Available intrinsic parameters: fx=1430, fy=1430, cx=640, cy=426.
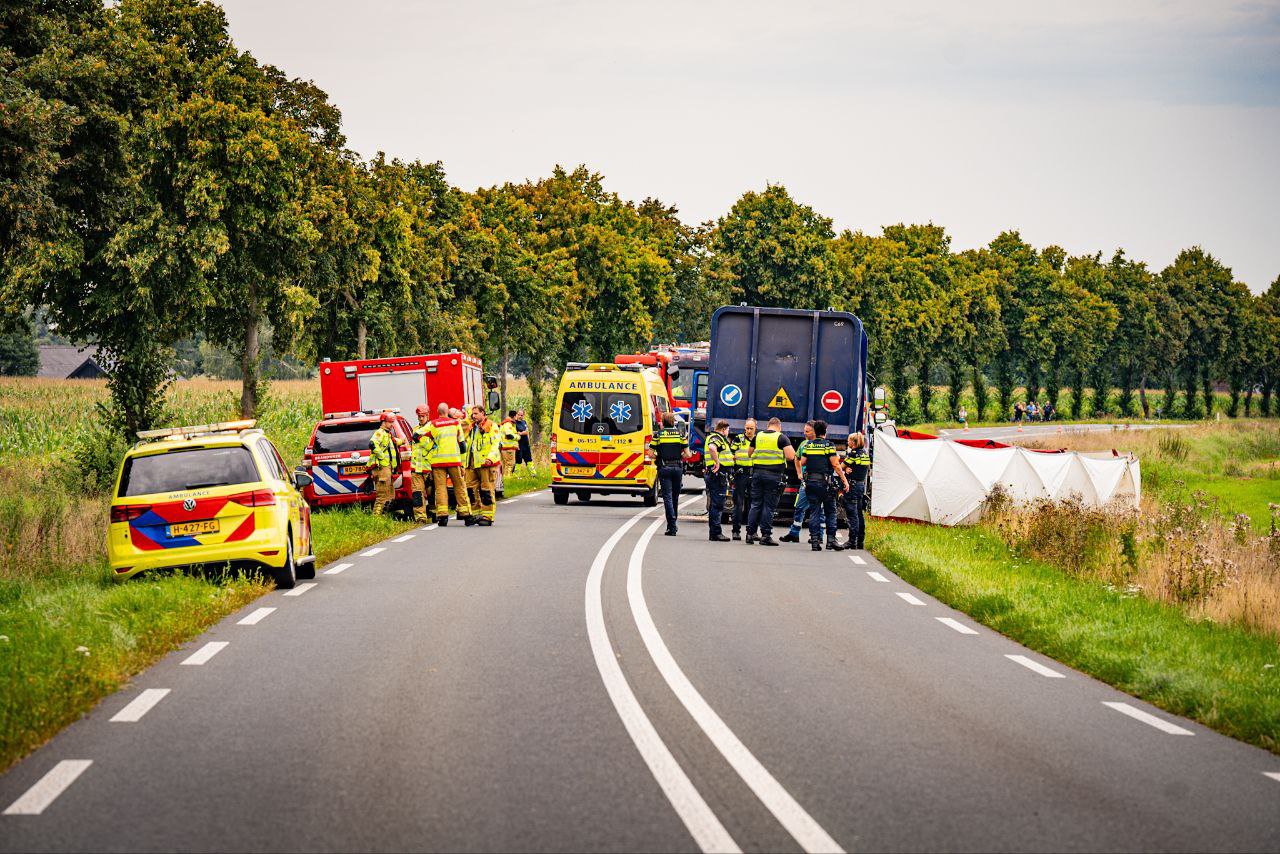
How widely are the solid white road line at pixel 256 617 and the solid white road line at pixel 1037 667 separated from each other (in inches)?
243

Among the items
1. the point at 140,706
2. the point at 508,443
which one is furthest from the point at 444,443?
the point at 140,706

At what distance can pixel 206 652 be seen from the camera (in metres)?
10.4

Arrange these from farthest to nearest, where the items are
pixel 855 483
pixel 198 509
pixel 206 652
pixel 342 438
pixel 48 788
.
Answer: pixel 342 438, pixel 855 483, pixel 198 509, pixel 206 652, pixel 48 788

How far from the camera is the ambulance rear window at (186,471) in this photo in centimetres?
1367

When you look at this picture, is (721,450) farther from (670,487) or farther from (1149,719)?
(1149,719)

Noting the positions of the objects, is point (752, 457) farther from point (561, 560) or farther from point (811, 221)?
point (811, 221)

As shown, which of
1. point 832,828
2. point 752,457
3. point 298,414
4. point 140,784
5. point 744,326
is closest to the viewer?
point 832,828

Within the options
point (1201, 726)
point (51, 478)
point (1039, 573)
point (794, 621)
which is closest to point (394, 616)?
point (794, 621)

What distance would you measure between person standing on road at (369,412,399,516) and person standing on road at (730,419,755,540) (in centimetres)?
536

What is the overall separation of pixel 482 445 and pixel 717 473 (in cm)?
399

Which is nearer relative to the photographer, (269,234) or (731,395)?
(731,395)

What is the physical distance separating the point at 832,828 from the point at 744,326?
18.8m

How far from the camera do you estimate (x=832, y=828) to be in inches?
237

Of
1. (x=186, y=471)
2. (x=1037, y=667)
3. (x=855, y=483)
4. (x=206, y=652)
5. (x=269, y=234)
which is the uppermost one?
(x=269, y=234)
